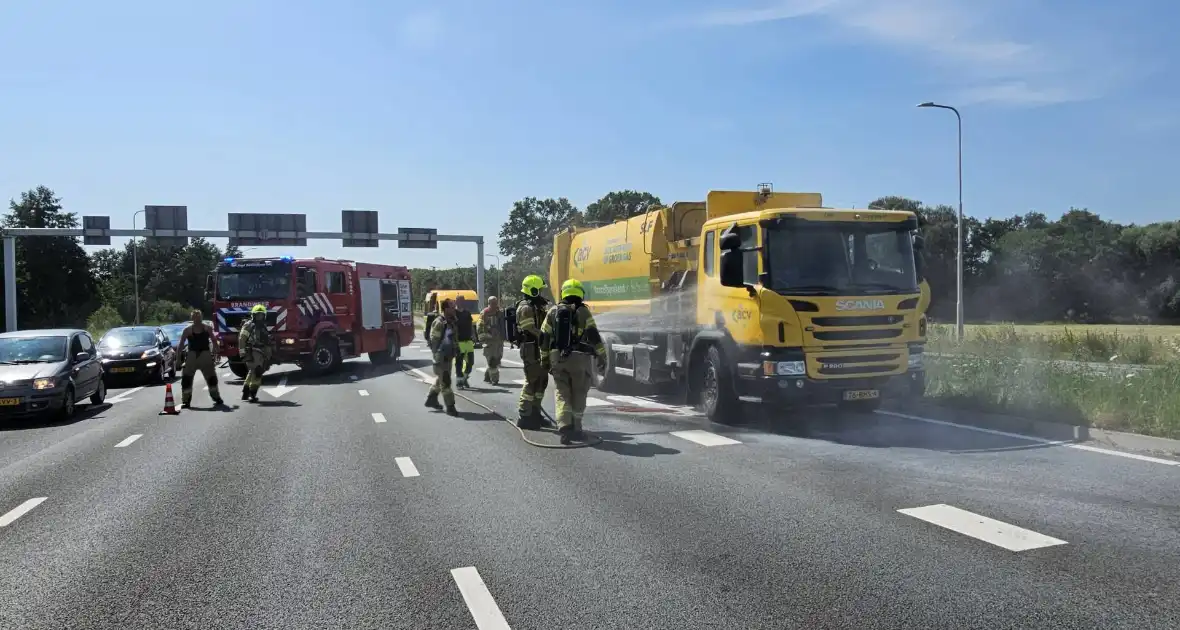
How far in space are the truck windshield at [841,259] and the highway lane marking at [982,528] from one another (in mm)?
4280

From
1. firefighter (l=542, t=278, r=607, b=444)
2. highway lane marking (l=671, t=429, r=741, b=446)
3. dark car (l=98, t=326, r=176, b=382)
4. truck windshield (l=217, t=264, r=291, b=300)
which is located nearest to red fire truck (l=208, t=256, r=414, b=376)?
truck windshield (l=217, t=264, r=291, b=300)

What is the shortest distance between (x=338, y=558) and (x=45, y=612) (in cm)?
152

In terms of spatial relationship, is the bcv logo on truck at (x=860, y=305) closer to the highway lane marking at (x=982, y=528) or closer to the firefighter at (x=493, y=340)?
the highway lane marking at (x=982, y=528)

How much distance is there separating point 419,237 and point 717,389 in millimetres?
39288

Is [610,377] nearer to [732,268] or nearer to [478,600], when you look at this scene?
[732,268]

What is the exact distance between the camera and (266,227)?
45.4 meters

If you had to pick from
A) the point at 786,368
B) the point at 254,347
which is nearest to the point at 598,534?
the point at 786,368

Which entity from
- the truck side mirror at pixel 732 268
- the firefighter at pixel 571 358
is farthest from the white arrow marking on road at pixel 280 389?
the truck side mirror at pixel 732 268

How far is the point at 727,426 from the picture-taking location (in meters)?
11.3

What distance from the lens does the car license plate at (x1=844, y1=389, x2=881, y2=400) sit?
10469mm

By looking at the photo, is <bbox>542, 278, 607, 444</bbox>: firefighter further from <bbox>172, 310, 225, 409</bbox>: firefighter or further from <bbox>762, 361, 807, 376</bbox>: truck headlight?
<bbox>172, 310, 225, 409</bbox>: firefighter

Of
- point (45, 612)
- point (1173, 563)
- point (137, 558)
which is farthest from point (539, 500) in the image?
point (1173, 563)

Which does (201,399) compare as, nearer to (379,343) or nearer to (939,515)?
(379,343)

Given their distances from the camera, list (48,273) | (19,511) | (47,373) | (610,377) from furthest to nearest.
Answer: (48,273) < (610,377) < (47,373) < (19,511)
